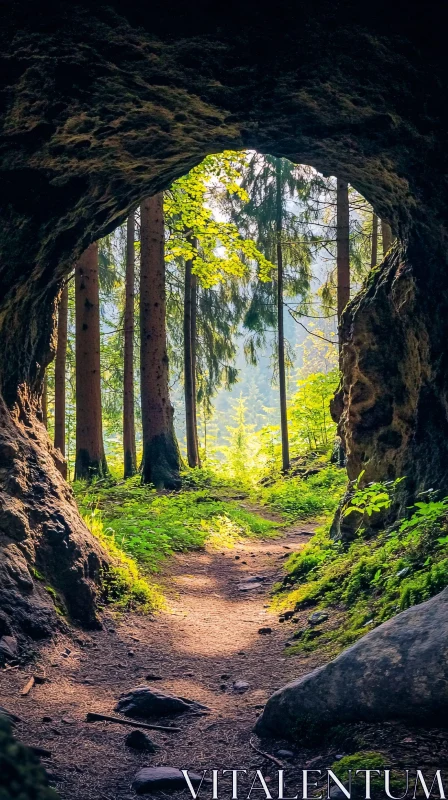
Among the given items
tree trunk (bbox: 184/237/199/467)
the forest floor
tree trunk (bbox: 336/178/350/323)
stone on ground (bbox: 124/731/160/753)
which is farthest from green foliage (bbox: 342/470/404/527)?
tree trunk (bbox: 184/237/199/467)

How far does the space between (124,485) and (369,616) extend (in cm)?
990

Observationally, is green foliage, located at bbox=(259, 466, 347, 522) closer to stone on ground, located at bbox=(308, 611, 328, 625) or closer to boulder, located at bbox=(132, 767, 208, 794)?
stone on ground, located at bbox=(308, 611, 328, 625)

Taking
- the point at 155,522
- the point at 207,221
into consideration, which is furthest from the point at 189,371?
the point at 155,522

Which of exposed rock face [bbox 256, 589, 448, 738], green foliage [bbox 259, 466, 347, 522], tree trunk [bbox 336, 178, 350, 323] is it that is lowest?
green foliage [bbox 259, 466, 347, 522]

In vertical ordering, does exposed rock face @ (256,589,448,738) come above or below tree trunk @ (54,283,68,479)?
below

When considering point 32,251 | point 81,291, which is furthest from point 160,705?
point 81,291

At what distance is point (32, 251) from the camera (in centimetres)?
605

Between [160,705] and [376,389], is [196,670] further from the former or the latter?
[376,389]

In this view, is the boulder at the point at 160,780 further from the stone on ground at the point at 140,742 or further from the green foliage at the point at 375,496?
the green foliage at the point at 375,496

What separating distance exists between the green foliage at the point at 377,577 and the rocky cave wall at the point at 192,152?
86 cm

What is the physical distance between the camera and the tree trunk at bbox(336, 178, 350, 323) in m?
15.4

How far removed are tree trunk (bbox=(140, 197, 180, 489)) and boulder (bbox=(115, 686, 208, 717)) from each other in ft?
32.3

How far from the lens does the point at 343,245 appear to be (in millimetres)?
15492

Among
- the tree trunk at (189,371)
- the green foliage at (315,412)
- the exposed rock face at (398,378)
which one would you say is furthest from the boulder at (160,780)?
the green foliage at (315,412)
